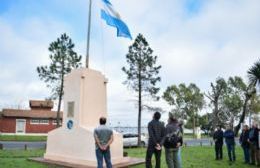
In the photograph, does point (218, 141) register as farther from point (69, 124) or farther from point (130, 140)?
point (130, 140)

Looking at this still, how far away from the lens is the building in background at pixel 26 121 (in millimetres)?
43594

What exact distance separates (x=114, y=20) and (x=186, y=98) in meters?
45.2

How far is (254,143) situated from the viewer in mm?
12828

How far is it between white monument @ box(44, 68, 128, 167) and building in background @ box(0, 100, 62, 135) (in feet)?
109

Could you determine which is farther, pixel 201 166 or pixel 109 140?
pixel 201 166

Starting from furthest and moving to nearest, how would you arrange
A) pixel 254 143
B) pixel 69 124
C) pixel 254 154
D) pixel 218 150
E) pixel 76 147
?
pixel 218 150, pixel 254 154, pixel 254 143, pixel 69 124, pixel 76 147

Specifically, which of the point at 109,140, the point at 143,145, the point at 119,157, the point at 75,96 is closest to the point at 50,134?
the point at 75,96

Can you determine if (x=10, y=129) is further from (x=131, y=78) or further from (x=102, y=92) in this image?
(x=102, y=92)

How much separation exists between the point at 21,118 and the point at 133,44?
23.0m

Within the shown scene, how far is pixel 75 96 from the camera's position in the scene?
1224 centimetres

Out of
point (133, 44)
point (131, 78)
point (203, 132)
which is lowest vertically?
A: point (203, 132)

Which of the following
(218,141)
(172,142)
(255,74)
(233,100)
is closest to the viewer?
(172,142)

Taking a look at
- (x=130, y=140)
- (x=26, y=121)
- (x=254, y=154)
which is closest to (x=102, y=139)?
(x=254, y=154)

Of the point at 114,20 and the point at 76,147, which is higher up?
the point at 114,20
